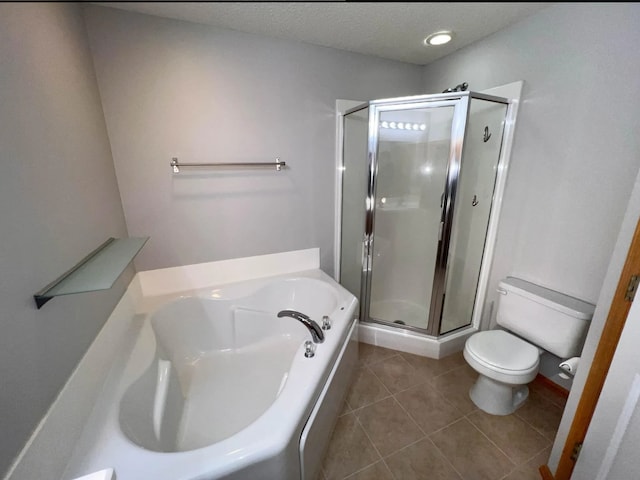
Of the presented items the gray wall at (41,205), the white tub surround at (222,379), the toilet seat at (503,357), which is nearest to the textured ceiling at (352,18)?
the gray wall at (41,205)

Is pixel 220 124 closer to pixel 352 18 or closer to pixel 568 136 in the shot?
pixel 352 18

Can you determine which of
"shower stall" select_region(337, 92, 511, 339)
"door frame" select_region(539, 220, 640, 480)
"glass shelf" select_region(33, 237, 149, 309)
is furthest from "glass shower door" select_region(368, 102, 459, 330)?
"glass shelf" select_region(33, 237, 149, 309)

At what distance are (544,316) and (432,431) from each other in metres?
0.95

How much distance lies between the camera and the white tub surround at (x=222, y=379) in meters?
0.84

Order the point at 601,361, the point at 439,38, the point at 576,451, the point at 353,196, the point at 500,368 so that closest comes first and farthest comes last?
the point at 601,361 → the point at 576,451 → the point at 500,368 → the point at 439,38 → the point at 353,196

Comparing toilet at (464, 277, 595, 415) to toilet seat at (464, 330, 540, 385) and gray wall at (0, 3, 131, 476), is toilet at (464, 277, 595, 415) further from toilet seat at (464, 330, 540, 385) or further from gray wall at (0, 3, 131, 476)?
gray wall at (0, 3, 131, 476)

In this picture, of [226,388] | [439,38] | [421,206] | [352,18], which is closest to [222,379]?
[226,388]

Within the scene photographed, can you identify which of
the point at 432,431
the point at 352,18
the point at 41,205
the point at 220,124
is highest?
the point at 352,18

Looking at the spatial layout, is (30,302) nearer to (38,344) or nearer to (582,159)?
(38,344)

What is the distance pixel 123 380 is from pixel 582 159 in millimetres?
2567

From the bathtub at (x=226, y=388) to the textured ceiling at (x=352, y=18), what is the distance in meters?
1.74

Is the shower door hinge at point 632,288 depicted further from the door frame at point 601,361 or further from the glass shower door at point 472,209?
the glass shower door at point 472,209

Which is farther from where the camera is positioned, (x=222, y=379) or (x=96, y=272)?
(x=222, y=379)

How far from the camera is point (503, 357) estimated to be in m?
1.52
